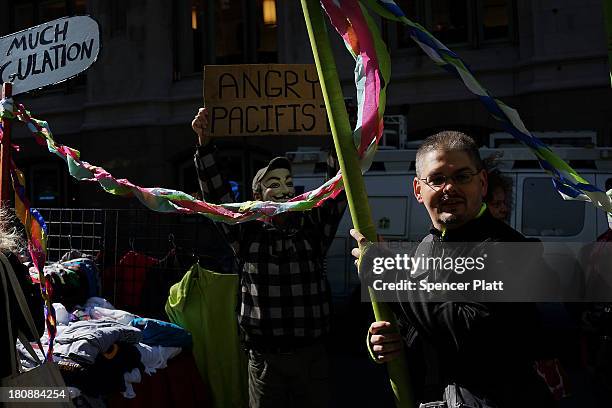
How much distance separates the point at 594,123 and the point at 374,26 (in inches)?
356

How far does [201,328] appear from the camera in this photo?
445 cm

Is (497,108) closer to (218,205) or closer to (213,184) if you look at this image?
(218,205)

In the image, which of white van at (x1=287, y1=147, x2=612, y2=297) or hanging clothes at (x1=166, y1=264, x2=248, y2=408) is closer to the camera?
hanging clothes at (x1=166, y1=264, x2=248, y2=408)

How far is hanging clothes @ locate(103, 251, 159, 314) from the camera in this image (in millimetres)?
4953

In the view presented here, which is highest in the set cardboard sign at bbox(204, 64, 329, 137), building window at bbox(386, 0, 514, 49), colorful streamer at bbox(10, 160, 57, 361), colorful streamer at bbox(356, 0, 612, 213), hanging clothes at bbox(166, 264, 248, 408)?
building window at bbox(386, 0, 514, 49)

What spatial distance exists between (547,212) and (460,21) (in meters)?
6.31

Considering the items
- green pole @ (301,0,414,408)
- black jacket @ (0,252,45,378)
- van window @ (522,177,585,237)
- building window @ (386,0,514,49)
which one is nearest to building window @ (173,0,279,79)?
building window @ (386,0,514,49)

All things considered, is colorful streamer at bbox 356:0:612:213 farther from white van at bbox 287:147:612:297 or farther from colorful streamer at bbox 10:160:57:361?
white van at bbox 287:147:612:297

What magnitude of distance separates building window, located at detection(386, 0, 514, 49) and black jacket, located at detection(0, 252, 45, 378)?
990 cm

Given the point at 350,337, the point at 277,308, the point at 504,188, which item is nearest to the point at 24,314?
the point at 277,308

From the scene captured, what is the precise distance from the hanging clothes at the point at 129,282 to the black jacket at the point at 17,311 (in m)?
2.44

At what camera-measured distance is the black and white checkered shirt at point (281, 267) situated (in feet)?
10.6

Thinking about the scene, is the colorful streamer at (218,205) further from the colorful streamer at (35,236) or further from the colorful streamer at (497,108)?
the colorful streamer at (497,108)

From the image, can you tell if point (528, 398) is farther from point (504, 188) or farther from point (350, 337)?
point (350, 337)
